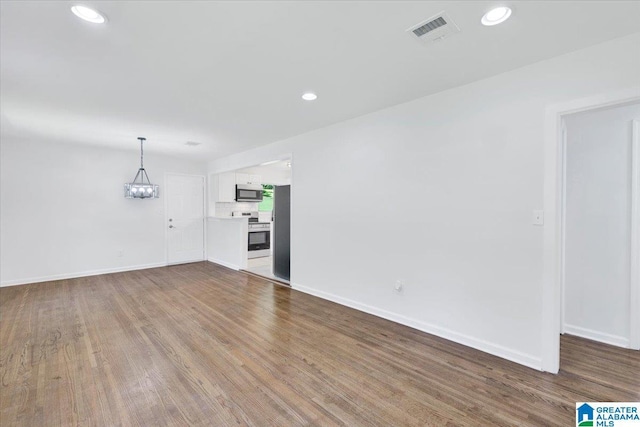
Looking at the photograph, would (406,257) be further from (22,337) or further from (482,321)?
(22,337)

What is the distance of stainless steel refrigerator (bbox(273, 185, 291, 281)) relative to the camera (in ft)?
16.7

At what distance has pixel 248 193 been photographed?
7285 mm

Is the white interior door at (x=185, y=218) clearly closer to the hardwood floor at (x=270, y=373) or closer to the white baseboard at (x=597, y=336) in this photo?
the hardwood floor at (x=270, y=373)

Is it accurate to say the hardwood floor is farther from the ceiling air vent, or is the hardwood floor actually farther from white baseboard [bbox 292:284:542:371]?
the ceiling air vent

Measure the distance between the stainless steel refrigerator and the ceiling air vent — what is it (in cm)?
336

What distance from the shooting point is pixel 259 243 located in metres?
7.55

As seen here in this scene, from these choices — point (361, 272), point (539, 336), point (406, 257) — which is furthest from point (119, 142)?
point (539, 336)

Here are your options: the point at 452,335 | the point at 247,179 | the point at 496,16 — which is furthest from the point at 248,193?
the point at 496,16

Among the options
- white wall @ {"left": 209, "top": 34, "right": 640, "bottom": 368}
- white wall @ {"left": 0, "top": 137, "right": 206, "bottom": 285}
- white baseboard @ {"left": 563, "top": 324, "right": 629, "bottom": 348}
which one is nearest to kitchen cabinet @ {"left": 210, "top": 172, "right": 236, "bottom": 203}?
white wall @ {"left": 0, "top": 137, "right": 206, "bottom": 285}

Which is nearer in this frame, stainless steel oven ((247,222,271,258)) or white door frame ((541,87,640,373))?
white door frame ((541,87,640,373))

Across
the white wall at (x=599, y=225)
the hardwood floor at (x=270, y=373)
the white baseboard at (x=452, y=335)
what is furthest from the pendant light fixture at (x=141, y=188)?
the white wall at (x=599, y=225)

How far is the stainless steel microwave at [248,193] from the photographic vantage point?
7117 millimetres

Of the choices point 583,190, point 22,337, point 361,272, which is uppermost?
point 583,190

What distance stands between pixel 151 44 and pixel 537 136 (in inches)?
122
